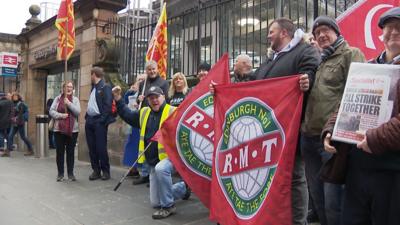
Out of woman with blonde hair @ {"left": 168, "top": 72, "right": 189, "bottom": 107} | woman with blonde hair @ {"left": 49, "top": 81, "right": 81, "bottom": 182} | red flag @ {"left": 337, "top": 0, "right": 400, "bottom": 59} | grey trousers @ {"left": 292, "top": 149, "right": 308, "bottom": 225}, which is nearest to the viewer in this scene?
grey trousers @ {"left": 292, "top": 149, "right": 308, "bottom": 225}

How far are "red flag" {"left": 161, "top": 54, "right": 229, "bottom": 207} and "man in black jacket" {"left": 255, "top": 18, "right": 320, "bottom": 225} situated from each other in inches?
24.4

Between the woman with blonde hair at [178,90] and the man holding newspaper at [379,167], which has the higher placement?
the woman with blonde hair at [178,90]

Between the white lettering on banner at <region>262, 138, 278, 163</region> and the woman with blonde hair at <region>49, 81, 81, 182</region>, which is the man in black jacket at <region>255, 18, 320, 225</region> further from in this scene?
the woman with blonde hair at <region>49, 81, 81, 182</region>

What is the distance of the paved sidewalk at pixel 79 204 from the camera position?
4.84 metres

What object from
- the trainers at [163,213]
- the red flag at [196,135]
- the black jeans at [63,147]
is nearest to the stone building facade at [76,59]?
the black jeans at [63,147]

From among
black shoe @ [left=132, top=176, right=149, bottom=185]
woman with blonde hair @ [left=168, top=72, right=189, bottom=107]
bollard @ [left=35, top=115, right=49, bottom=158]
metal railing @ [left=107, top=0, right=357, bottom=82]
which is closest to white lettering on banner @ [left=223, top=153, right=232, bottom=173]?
woman with blonde hair @ [left=168, top=72, right=189, bottom=107]

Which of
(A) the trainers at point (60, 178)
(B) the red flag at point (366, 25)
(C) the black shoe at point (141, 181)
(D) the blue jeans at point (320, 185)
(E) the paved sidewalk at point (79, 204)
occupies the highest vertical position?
(B) the red flag at point (366, 25)

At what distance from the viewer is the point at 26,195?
20.5 ft

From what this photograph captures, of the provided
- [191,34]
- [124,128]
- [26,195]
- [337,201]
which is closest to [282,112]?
[337,201]

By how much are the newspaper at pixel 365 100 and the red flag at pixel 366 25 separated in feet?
6.49

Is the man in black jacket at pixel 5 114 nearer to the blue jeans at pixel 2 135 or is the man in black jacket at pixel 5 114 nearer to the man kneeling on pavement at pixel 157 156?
the blue jeans at pixel 2 135

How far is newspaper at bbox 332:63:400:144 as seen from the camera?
7.32 ft

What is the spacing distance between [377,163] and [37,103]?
1470cm

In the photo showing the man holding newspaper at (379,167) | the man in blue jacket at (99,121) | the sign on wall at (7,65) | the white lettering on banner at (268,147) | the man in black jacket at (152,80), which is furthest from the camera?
the sign on wall at (7,65)
